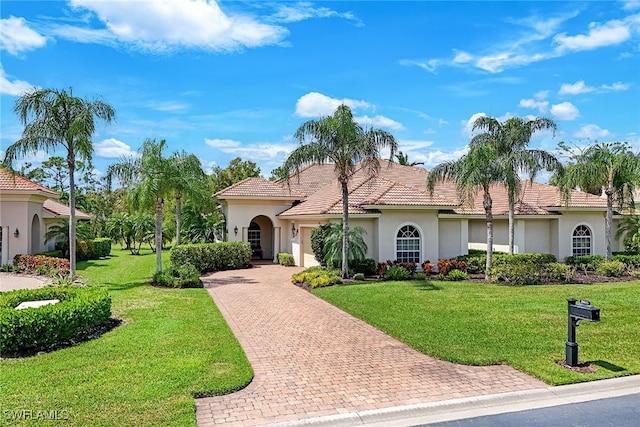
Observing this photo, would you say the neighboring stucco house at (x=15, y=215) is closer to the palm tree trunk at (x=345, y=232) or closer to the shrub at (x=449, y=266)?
the palm tree trunk at (x=345, y=232)

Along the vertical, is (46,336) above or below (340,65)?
below

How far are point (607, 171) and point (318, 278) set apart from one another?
619 inches

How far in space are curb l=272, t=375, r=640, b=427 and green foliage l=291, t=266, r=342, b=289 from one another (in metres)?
11.2

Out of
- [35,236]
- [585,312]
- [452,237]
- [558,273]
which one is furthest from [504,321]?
[35,236]

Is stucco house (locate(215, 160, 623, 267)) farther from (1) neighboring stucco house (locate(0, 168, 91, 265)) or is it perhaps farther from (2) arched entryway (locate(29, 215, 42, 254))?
(2) arched entryway (locate(29, 215, 42, 254))

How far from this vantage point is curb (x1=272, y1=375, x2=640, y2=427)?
601 centimetres

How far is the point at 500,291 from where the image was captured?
54.5ft

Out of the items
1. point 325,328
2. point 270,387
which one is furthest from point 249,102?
point 270,387

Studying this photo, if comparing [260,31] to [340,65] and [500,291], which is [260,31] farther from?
[500,291]

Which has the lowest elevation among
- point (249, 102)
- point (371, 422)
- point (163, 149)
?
point (371, 422)

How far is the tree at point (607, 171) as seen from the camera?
69.8 feet

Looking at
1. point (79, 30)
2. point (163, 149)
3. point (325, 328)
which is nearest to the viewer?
point (325, 328)

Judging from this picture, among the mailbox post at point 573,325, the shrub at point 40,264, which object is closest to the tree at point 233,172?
the shrub at point 40,264

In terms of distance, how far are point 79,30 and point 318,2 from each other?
275 inches
